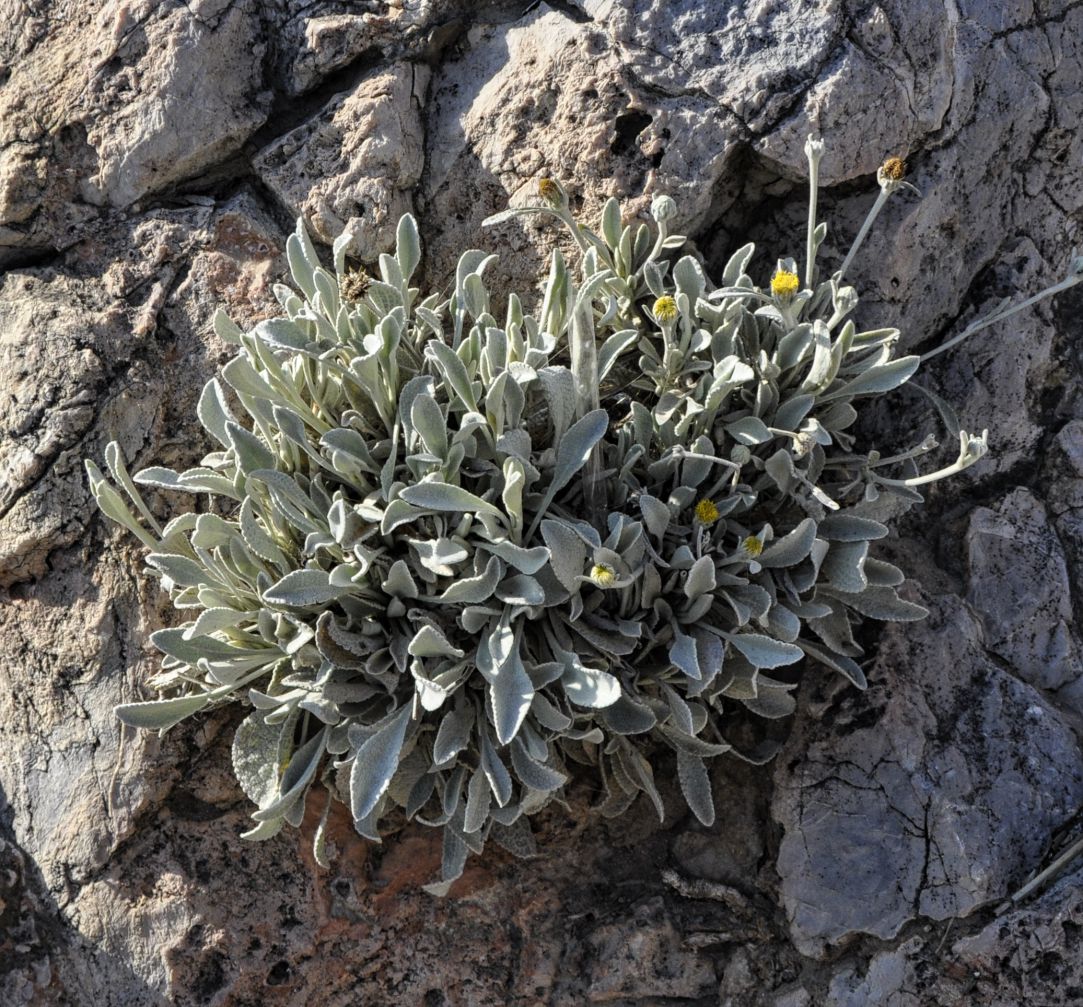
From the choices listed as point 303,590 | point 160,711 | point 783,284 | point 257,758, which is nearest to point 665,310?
point 783,284

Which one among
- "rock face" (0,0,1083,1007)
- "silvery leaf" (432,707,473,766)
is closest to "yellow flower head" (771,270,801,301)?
"rock face" (0,0,1083,1007)

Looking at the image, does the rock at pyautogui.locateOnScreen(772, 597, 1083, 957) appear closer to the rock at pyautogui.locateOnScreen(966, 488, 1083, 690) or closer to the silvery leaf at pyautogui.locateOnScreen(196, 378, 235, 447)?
the rock at pyautogui.locateOnScreen(966, 488, 1083, 690)

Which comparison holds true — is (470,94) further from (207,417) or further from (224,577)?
(224,577)

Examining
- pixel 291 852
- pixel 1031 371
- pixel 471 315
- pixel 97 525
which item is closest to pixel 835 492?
pixel 1031 371

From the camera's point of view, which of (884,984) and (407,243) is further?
(407,243)

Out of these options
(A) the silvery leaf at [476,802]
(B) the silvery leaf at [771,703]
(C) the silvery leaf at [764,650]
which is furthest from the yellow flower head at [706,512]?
(A) the silvery leaf at [476,802]

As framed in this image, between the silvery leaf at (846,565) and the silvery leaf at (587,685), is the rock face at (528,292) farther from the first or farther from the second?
the silvery leaf at (587,685)

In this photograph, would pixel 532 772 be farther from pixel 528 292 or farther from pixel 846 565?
pixel 528 292
